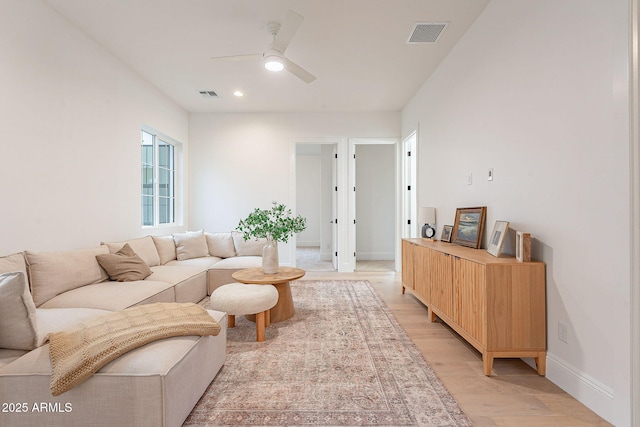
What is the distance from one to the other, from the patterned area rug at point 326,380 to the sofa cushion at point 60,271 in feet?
4.37

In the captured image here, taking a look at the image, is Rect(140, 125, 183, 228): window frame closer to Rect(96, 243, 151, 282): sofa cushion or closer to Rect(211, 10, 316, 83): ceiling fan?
Rect(96, 243, 151, 282): sofa cushion

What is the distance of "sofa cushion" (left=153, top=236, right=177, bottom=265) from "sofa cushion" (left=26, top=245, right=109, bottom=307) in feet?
3.71

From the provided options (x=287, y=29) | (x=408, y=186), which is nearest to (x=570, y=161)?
(x=287, y=29)

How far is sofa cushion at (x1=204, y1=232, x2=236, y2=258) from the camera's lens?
4582mm

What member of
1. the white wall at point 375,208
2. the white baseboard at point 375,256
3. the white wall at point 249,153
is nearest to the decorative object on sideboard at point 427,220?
the white wall at point 249,153

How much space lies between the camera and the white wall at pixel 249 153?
5441 millimetres

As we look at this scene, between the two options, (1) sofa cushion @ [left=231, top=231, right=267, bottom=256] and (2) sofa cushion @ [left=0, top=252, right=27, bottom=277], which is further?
(1) sofa cushion @ [left=231, top=231, right=267, bottom=256]

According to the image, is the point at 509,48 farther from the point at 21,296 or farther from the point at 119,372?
the point at 21,296

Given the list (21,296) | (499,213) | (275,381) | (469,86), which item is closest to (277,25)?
(469,86)

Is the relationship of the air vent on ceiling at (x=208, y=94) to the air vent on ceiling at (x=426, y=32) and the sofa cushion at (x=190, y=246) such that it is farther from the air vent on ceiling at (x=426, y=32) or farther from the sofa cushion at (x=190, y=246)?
the air vent on ceiling at (x=426, y=32)

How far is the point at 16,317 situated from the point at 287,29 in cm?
263

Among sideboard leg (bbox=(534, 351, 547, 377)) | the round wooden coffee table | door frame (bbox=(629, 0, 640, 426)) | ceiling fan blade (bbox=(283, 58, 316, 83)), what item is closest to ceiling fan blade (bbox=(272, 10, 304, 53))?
ceiling fan blade (bbox=(283, 58, 316, 83))

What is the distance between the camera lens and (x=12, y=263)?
6.70 ft

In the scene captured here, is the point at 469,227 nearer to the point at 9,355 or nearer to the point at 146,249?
the point at 9,355
